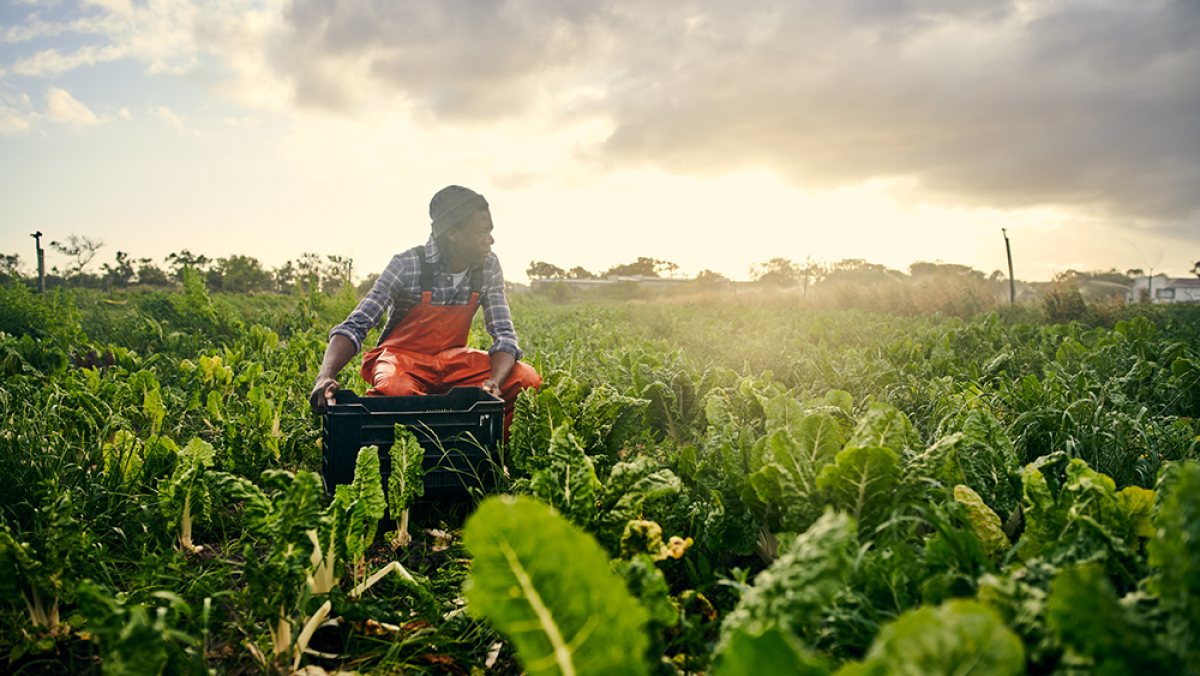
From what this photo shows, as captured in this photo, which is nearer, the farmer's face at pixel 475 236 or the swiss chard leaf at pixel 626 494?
the swiss chard leaf at pixel 626 494

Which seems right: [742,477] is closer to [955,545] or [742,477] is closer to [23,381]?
[955,545]

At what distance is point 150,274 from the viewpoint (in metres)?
60.7

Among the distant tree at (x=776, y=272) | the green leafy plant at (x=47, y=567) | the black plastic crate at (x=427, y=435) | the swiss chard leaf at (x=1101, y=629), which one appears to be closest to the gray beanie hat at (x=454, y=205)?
the black plastic crate at (x=427, y=435)

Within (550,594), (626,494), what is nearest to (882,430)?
(626,494)

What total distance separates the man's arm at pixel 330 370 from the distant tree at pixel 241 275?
6238cm

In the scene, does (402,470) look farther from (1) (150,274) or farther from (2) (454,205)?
(1) (150,274)

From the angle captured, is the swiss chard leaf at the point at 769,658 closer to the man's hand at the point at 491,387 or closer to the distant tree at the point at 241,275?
the man's hand at the point at 491,387

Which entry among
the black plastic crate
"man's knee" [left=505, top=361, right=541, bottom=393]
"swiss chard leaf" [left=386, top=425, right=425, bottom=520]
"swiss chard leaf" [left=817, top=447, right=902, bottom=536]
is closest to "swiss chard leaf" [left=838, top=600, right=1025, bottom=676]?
"swiss chard leaf" [left=817, top=447, right=902, bottom=536]

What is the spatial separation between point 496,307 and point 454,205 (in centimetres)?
67

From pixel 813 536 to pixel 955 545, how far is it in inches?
17.1

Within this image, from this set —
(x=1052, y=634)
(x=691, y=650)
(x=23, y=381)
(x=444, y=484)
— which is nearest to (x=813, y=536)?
(x=1052, y=634)

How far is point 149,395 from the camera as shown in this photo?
313 cm

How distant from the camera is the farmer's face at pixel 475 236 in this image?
10.6 feet

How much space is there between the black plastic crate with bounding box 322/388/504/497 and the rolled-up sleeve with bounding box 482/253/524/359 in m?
0.84
